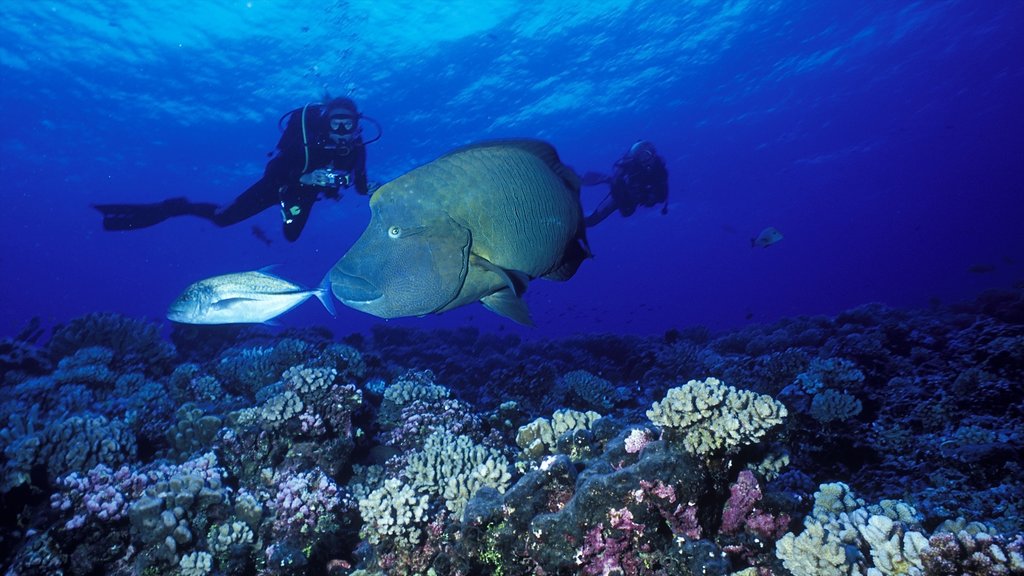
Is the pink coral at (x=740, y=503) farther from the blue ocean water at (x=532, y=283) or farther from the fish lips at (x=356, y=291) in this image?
the fish lips at (x=356, y=291)

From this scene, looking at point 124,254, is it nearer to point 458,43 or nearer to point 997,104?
point 458,43

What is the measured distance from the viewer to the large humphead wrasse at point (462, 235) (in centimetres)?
203

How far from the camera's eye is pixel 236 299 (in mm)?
4566

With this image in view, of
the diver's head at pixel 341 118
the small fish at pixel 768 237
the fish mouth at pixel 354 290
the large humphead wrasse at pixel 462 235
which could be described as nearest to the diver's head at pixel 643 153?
the small fish at pixel 768 237

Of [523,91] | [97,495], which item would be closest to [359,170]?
[97,495]

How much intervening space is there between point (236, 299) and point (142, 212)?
6.78 meters

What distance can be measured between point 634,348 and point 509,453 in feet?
27.0

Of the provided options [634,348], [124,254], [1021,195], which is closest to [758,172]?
[634,348]

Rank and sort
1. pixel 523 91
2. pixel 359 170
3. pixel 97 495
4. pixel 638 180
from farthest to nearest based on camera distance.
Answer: pixel 523 91 → pixel 638 180 → pixel 359 170 → pixel 97 495

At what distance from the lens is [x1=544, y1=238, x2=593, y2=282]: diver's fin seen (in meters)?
2.83

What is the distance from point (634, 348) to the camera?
Answer: 11.9 m

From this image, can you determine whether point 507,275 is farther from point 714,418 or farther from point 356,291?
point 714,418

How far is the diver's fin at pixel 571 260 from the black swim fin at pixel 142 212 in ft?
30.7

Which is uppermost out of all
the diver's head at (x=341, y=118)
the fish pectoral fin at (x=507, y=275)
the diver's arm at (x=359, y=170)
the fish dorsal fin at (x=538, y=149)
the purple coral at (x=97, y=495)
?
the diver's head at (x=341, y=118)
